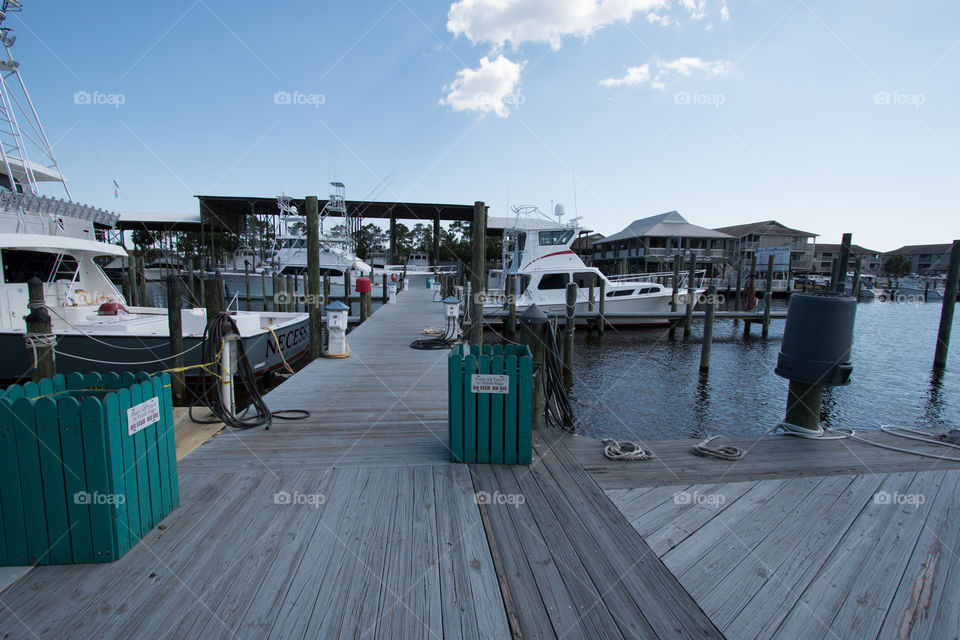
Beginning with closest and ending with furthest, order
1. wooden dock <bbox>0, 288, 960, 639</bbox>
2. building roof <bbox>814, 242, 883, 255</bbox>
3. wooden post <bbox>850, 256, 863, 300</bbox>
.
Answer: wooden dock <bbox>0, 288, 960, 639</bbox> → wooden post <bbox>850, 256, 863, 300</bbox> → building roof <bbox>814, 242, 883, 255</bbox>

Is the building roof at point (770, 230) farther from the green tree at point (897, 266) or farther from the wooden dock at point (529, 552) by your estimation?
the wooden dock at point (529, 552)

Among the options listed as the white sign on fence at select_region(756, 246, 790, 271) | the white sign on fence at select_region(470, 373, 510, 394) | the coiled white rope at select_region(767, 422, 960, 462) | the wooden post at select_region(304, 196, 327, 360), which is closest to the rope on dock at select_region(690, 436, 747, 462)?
the coiled white rope at select_region(767, 422, 960, 462)

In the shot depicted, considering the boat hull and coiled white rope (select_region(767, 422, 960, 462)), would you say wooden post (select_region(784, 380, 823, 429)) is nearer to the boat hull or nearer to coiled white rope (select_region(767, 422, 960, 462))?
coiled white rope (select_region(767, 422, 960, 462))

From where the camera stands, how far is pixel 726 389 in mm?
10555

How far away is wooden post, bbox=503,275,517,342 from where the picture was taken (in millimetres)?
15414

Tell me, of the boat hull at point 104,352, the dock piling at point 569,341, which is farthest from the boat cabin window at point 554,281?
the boat hull at point 104,352

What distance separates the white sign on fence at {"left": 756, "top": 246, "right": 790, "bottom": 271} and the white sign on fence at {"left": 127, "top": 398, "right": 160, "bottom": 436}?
54.1 meters

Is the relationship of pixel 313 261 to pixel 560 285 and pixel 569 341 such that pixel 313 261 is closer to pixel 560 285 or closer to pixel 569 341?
pixel 569 341

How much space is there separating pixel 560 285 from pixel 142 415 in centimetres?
1625

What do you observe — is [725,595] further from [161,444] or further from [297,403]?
[297,403]

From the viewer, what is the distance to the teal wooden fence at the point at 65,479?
218cm

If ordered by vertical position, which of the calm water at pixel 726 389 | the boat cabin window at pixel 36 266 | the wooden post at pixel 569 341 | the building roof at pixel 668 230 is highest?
the building roof at pixel 668 230

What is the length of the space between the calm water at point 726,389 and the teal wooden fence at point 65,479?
6.56m

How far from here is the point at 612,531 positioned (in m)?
2.63
